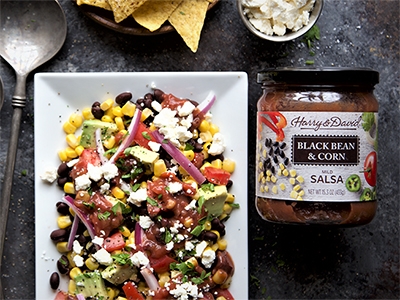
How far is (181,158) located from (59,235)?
22.8 inches

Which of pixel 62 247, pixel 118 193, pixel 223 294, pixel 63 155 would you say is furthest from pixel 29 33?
pixel 223 294

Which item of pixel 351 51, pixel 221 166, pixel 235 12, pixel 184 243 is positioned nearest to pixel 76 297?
pixel 184 243

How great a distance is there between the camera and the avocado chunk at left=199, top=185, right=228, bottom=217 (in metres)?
2.09

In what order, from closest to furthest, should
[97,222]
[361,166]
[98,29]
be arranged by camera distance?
[361,166]
[97,222]
[98,29]

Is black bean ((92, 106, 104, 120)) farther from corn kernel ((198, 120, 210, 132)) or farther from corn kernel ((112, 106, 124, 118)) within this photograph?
corn kernel ((198, 120, 210, 132))

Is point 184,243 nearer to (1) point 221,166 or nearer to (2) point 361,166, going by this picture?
(1) point 221,166

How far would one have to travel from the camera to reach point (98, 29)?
231 cm

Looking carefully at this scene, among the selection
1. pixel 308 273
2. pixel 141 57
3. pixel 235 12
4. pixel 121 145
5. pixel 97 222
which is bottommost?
pixel 308 273

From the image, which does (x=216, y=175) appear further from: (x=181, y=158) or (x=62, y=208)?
(x=62, y=208)

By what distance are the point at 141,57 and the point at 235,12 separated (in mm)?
445

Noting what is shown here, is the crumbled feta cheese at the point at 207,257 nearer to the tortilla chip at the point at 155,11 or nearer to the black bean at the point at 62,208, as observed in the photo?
the black bean at the point at 62,208

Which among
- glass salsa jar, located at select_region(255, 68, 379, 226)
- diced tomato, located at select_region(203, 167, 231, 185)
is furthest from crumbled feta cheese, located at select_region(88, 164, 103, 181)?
glass salsa jar, located at select_region(255, 68, 379, 226)

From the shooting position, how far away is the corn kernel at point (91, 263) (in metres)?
2.14

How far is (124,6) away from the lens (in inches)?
83.5
